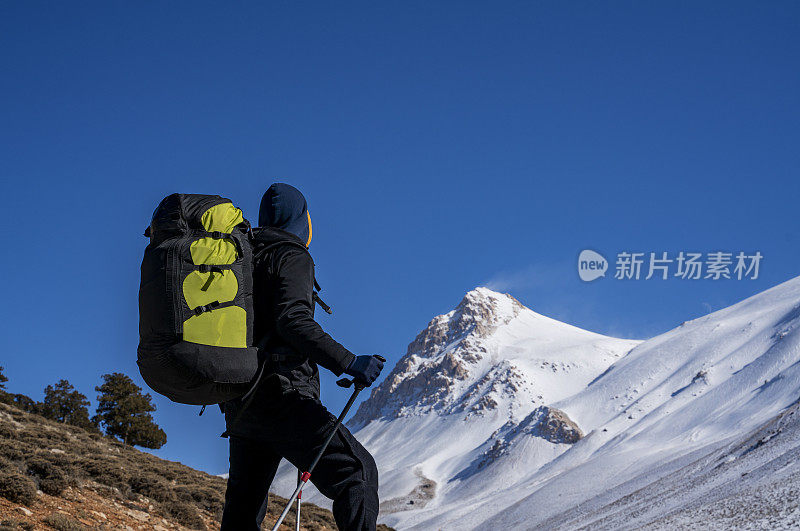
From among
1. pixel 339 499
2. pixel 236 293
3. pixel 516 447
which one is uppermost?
pixel 516 447

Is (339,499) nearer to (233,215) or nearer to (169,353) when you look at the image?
(169,353)

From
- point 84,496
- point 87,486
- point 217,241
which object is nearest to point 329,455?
point 217,241

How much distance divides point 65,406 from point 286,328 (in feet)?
127

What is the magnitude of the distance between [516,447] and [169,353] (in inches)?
7632

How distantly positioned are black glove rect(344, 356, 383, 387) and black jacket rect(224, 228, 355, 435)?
4 centimetres

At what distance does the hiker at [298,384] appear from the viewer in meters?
4.51

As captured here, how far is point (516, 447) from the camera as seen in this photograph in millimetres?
190125

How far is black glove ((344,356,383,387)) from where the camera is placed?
14.7 feet

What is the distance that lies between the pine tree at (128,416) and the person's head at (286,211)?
3373cm

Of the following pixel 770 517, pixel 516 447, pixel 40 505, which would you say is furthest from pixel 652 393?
pixel 40 505

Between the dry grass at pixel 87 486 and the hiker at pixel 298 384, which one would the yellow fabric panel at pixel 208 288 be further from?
the dry grass at pixel 87 486

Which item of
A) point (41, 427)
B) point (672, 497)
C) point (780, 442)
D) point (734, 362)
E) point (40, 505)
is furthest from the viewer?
point (734, 362)

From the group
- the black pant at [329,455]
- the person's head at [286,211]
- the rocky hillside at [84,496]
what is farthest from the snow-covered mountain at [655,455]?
the person's head at [286,211]

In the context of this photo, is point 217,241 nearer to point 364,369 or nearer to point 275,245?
point 275,245
